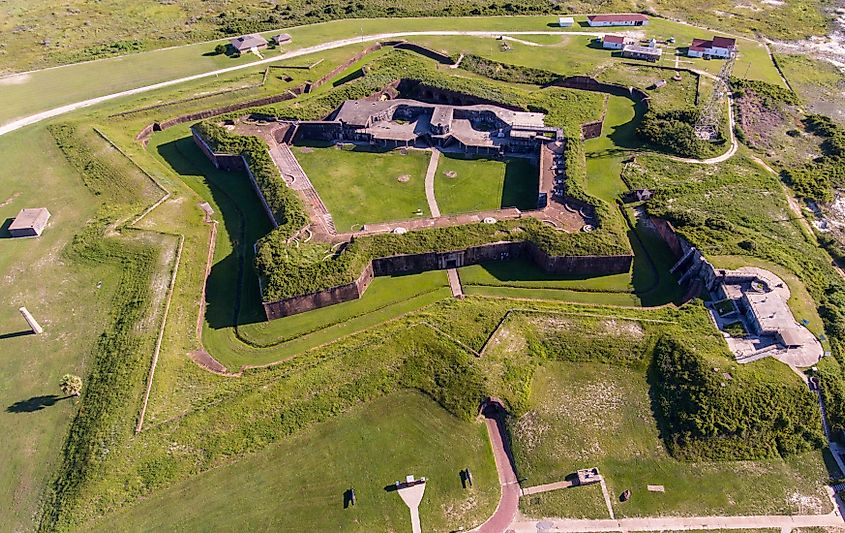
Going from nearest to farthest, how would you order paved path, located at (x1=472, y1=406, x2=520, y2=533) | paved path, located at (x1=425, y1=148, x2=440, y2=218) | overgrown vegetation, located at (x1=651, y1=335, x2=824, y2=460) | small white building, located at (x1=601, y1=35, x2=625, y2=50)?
paved path, located at (x1=472, y1=406, x2=520, y2=533) → overgrown vegetation, located at (x1=651, y1=335, x2=824, y2=460) → paved path, located at (x1=425, y1=148, x2=440, y2=218) → small white building, located at (x1=601, y1=35, x2=625, y2=50)

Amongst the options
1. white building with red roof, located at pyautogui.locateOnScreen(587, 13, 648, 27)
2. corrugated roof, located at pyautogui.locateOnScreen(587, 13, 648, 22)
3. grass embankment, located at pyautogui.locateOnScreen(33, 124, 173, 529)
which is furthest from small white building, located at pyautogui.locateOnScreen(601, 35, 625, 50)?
grass embankment, located at pyautogui.locateOnScreen(33, 124, 173, 529)

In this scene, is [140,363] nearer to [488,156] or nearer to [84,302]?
[84,302]

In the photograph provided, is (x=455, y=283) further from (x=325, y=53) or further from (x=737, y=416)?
(x=325, y=53)

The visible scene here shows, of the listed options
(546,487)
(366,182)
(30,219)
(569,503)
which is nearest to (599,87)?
(366,182)

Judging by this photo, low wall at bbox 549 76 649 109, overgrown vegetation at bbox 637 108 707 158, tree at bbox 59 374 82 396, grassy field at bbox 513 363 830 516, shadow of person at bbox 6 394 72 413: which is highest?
low wall at bbox 549 76 649 109

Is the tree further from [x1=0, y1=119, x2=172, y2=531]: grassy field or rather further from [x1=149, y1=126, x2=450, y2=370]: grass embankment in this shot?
[x1=149, y1=126, x2=450, y2=370]: grass embankment

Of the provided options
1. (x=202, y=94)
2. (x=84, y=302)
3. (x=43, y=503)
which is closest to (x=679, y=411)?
(x=43, y=503)

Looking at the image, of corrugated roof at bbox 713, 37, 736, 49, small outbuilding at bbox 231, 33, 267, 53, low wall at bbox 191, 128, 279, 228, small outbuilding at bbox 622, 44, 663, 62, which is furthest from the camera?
small outbuilding at bbox 231, 33, 267, 53
